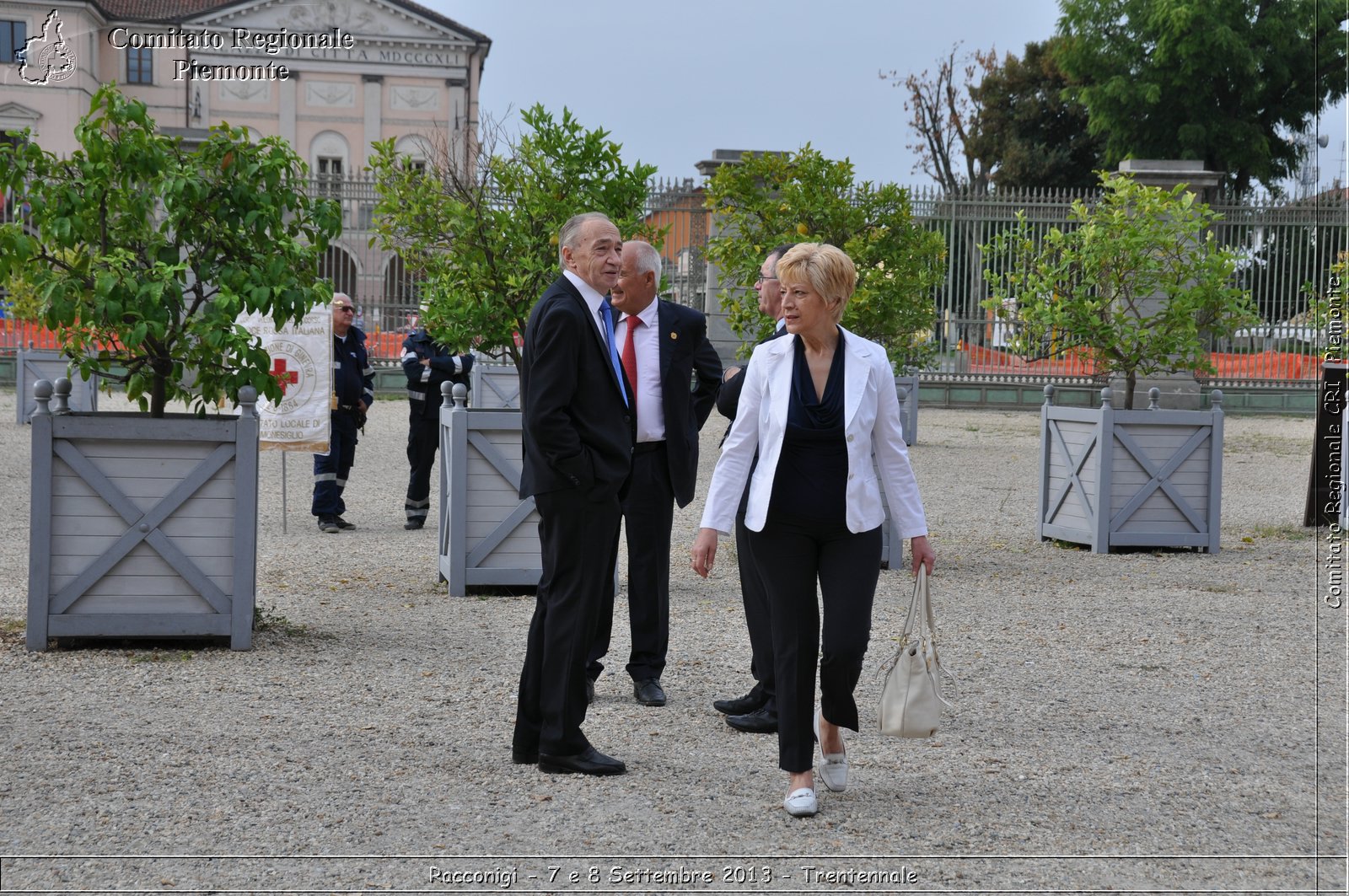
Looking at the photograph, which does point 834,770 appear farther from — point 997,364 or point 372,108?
point 372,108

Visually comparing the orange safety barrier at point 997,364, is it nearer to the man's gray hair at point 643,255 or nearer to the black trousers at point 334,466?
A: the black trousers at point 334,466

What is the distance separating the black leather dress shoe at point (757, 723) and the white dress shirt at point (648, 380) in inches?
40.7

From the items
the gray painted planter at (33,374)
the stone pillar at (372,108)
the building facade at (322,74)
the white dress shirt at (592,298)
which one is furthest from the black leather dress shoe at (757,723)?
the stone pillar at (372,108)

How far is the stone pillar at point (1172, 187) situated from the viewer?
2133cm

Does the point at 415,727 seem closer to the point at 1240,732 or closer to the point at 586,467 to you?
the point at 586,467

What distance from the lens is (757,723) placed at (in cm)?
480

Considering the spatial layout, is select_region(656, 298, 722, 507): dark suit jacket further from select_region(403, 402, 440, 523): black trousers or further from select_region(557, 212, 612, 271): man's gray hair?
select_region(403, 402, 440, 523): black trousers

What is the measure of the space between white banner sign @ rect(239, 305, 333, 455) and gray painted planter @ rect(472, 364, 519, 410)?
656 cm

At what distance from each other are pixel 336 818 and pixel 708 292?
17832mm

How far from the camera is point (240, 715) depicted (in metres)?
4.85

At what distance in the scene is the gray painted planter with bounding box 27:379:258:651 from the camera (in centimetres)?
557

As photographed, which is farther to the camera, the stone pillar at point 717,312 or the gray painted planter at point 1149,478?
the stone pillar at point 717,312

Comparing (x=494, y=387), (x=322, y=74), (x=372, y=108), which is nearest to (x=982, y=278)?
(x=494, y=387)

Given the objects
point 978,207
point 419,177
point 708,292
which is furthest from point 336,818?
point 978,207
